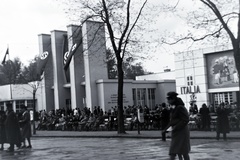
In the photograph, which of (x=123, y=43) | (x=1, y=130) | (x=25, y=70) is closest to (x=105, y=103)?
(x=123, y=43)

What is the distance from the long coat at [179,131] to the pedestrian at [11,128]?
10.4 m

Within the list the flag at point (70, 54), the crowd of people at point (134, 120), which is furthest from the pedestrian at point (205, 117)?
the flag at point (70, 54)

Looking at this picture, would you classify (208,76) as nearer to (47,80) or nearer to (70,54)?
(70,54)

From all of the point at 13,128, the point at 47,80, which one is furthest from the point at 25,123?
the point at 47,80

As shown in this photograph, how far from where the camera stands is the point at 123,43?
27.4m

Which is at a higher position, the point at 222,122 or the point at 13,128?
the point at 13,128

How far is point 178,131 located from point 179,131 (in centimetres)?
2

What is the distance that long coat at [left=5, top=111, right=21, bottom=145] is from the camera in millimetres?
18328

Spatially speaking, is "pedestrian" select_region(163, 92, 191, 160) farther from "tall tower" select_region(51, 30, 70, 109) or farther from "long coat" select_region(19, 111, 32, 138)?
"tall tower" select_region(51, 30, 70, 109)

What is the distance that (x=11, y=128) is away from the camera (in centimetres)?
1844

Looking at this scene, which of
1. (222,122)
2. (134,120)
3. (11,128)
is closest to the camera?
(11,128)

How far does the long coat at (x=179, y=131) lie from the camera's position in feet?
31.1

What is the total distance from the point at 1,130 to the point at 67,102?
106 ft

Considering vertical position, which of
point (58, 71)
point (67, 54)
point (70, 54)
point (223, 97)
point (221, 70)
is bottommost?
point (223, 97)
